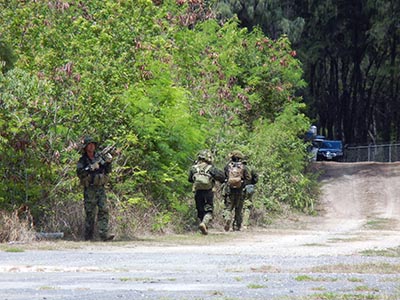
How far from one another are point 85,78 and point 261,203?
30.3 feet

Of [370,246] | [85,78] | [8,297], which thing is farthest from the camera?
[85,78]

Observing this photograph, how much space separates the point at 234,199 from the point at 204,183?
228cm

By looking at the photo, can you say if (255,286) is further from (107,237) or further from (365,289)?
(107,237)

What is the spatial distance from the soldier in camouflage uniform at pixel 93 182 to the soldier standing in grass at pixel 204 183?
3.39m

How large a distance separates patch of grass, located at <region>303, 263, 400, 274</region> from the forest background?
24.3 ft

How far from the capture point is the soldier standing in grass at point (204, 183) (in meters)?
23.8

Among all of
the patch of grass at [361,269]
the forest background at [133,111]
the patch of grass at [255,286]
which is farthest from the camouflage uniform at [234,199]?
the patch of grass at [255,286]

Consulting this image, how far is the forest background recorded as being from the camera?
21094mm

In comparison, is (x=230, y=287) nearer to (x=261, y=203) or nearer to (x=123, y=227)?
(x=123, y=227)

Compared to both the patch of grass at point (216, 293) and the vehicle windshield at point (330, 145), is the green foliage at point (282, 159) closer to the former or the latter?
the patch of grass at point (216, 293)

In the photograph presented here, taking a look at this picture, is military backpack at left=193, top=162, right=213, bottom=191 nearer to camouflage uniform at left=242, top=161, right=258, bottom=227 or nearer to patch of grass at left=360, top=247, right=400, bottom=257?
camouflage uniform at left=242, top=161, right=258, bottom=227

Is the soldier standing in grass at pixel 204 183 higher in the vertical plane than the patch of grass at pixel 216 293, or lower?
higher

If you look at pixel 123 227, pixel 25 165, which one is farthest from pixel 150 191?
pixel 25 165

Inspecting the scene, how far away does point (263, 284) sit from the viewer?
1230 cm
